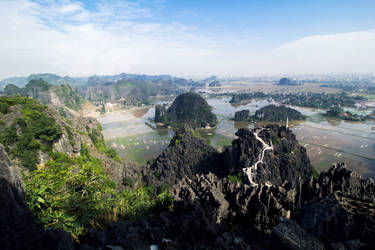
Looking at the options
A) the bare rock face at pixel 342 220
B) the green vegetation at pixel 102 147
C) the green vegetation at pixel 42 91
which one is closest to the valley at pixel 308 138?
the green vegetation at pixel 102 147

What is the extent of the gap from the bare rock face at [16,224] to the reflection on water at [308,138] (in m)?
38.2

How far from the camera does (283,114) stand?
82188 millimetres

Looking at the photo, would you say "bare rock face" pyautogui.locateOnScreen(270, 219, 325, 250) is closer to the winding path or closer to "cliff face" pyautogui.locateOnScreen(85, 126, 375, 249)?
"cliff face" pyautogui.locateOnScreen(85, 126, 375, 249)

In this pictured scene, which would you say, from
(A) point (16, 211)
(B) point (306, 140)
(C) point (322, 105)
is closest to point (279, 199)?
(A) point (16, 211)

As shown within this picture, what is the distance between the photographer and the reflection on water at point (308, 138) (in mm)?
42875

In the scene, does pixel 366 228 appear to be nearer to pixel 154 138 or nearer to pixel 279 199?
pixel 279 199

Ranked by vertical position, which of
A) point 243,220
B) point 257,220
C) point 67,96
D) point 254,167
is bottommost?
point 254,167

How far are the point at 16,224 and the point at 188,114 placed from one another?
76.0 metres

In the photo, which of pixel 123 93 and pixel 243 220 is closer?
pixel 243 220

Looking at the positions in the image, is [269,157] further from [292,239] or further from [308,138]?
[308,138]

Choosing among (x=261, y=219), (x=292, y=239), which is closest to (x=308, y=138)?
(x=261, y=219)

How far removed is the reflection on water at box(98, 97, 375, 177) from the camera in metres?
42.9

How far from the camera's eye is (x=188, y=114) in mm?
81000

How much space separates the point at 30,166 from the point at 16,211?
1989 cm
